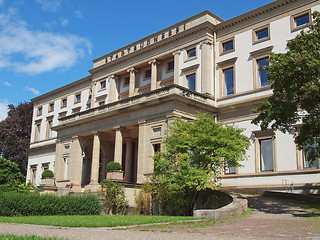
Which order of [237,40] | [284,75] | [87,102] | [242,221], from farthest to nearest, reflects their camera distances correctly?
[87,102]
[237,40]
[284,75]
[242,221]

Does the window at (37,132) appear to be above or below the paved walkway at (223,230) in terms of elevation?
above

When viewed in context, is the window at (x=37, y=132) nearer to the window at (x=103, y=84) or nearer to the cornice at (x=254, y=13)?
the window at (x=103, y=84)

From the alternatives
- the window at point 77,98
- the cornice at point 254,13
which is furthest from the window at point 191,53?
the window at point 77,98

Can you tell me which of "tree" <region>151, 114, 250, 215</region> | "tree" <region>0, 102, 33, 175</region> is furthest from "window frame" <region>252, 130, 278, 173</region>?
"tree" <region>0, 102, 33, 175</region>

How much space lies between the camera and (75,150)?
126 feet

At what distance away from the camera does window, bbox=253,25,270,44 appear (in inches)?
1299

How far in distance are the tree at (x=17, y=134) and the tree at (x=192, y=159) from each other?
43.5 metres

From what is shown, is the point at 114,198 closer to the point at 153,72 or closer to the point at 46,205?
the point at 46,205

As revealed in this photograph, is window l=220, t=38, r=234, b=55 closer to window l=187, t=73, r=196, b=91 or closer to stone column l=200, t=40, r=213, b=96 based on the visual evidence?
stone column l=200, t=40, r=213, b=96

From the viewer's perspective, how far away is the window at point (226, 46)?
3550cm

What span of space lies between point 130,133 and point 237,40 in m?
13.6

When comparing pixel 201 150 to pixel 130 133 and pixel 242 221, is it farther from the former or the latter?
pixel 130 133

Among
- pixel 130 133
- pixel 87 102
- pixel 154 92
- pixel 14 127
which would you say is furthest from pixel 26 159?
pixel 154 92

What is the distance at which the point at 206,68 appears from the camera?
115 feet
